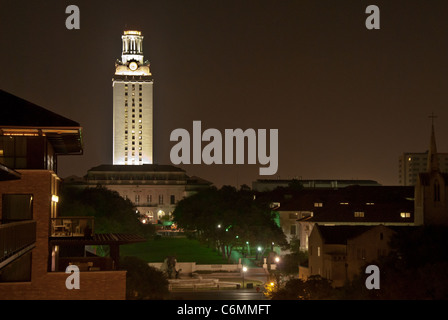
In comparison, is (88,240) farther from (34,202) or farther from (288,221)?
(288,221)

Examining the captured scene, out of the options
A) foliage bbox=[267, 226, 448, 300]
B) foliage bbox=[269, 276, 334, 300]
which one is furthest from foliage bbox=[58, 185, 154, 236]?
foliage bbox=[269, 276, 334, 300]

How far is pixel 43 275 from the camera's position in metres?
28.1

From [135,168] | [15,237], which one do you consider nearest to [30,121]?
[15,237]

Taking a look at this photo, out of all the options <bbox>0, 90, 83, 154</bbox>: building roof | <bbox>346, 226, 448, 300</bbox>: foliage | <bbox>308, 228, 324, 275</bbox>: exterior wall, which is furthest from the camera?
<bbox>308, 228, 324, 275</bbox>: exterior wall

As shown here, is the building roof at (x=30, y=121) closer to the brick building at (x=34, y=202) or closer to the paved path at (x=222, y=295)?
Result: the brick building at (x=34, y=202)

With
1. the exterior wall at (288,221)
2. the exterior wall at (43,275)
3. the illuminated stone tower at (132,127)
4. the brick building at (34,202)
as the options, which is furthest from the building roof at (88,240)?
the illuminated stone tower at (132,127)

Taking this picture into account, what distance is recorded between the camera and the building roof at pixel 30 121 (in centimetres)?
2727

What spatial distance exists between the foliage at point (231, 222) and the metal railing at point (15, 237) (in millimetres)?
59722

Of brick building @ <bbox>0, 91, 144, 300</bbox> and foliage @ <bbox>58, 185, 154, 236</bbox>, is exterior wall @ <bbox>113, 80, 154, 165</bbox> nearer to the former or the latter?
foliage @ <bbox>58, 185, 154, 236</bbox>

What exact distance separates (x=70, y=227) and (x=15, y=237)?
10501 mm

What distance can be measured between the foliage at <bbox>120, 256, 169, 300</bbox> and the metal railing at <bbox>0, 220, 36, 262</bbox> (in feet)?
53.9

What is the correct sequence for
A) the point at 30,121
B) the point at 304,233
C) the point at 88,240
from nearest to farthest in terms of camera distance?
the point at 30,121 → the point at 88,240 → the point at 304,233

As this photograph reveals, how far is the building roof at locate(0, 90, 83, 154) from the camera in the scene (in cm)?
2727

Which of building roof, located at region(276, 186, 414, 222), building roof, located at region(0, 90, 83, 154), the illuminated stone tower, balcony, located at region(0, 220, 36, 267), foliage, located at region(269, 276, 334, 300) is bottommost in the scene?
foliage, located at region(269, 276, 334, 300)
